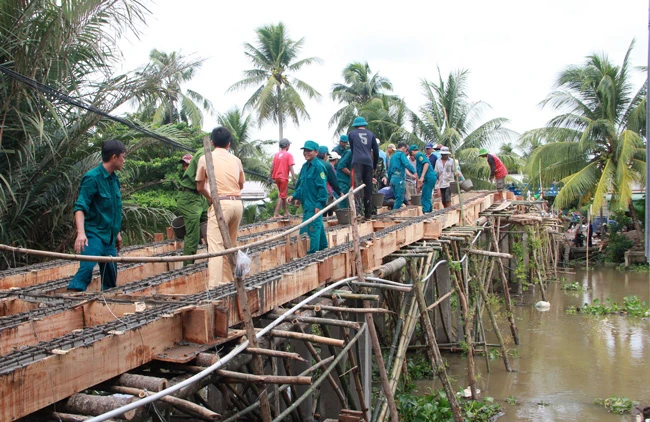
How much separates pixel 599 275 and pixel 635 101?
6689mm

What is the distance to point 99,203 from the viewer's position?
5.29m

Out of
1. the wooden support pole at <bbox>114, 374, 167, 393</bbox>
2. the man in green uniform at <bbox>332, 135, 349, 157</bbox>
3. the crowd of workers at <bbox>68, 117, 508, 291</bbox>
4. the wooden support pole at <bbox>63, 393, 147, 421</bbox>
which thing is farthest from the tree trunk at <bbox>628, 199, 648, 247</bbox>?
the wooden support pole at <bbox>63, 393, 147, 421</bbox>

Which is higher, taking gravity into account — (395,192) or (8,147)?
(8,147)

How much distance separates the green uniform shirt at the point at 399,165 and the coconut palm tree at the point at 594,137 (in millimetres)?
13041

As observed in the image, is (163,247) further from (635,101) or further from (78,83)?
(635,101)

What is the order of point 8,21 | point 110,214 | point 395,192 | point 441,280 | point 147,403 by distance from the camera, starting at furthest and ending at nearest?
point 395,192 → point 441,280 → point 8,21 → point 110,214 → point 147,403

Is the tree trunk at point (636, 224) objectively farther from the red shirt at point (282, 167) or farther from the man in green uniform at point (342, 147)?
the red shirt at point (282, 167)

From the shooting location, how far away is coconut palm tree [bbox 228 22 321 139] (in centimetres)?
3212

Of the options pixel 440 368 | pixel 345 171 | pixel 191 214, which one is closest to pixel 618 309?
pixel 345 171

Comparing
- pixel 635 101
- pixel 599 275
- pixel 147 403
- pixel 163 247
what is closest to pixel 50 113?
pixel 163 247

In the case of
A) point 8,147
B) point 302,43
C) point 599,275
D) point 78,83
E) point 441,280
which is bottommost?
point 599,275

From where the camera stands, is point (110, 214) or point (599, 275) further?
point (599, 275)

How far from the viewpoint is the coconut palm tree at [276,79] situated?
32125 millimetres

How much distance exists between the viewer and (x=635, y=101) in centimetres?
2456
